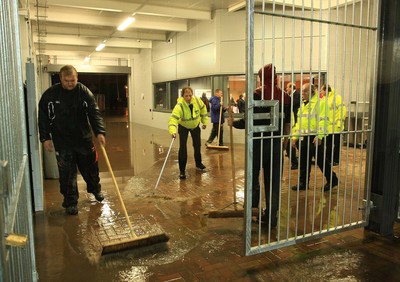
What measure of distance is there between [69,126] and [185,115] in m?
2.51

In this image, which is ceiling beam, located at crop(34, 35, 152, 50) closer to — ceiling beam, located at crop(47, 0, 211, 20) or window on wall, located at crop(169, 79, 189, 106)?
window on wall, located at crop(169, 79, 189, 106)

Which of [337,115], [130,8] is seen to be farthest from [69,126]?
[130,8]

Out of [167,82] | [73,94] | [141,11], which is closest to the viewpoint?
[73,94]

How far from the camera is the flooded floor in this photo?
3127 mm

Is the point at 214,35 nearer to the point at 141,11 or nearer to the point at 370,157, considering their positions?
the point at 141,11

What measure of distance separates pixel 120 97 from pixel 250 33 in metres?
31.3

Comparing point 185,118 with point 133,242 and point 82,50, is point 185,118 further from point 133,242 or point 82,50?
point 82,50

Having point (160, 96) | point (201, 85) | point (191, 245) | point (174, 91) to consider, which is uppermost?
point (201, 85)

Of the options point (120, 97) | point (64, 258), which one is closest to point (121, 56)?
point (120, 97)

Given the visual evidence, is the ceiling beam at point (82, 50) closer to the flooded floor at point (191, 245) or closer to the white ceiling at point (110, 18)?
the white ceiling at point (110, 18)

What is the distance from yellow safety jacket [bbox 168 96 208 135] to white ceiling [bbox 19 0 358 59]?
3124 mm

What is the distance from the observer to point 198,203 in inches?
204

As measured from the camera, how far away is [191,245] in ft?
12.2

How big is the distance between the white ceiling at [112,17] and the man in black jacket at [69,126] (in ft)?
8.79
